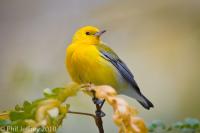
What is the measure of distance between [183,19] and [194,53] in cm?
34

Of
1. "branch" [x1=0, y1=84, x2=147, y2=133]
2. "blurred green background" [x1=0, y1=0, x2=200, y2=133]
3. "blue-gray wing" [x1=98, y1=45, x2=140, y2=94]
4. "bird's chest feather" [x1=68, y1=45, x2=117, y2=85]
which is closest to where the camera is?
"branch" [x1=0, y1=84, x2=147, y2=133]

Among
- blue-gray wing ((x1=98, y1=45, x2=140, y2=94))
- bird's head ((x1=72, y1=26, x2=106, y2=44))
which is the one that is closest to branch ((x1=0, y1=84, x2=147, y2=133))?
blue-gray wing ((x1=98, y1=45, x2=140, y2=94))

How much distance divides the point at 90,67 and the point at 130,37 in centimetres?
246

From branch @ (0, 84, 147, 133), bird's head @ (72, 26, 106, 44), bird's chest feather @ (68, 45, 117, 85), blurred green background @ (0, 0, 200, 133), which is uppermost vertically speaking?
blurred green background @ (0, 0, 200, 133)

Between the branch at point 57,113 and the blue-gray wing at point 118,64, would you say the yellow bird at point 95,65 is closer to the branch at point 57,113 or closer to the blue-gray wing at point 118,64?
the blue-gray wing at point 118,64

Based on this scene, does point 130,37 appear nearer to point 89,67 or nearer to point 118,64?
point 118,64

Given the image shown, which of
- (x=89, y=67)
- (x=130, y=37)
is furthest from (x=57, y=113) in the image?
(x=130, y=37)

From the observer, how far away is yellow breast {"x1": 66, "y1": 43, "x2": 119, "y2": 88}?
184cm

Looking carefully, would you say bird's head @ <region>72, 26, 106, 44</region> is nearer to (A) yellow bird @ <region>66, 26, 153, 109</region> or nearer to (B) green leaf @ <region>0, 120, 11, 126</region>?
(A) yellow bird @ <region>66, 26, 153, 109</region>

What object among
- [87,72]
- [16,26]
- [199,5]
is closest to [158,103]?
[199,5]

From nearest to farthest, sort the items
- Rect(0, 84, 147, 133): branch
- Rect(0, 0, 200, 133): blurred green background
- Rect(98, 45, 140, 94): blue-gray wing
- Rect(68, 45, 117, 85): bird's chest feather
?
Rect(0, 84, 147, 133): branch → Rect(68, 45, 117, 85): bird's chest feather → Rect(98, 45, 140, 94): blue-gray wing → Rect(0, 0, 200, 133): blurred green background

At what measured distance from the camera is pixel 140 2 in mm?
4641

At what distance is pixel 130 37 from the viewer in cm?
434

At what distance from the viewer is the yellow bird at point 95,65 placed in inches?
73.2
